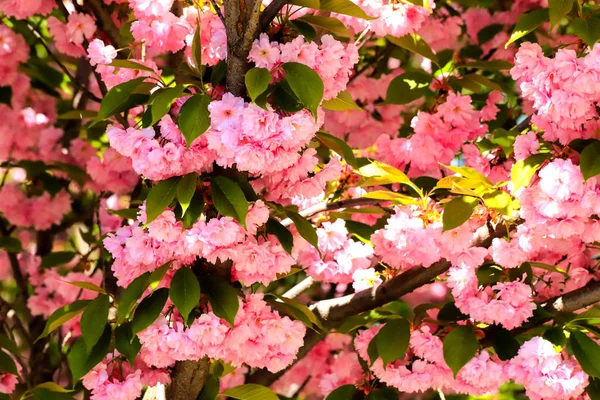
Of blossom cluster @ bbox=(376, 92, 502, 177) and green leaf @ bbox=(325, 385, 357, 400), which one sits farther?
blossom cluster @ bbox=(376, 92, 502, 177)

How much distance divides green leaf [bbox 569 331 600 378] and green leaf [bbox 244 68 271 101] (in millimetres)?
968

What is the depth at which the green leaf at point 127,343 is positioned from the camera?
191 cm

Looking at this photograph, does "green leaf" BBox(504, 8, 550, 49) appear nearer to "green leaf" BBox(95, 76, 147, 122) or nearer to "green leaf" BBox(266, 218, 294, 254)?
"green leaf" BBox(266, 218, 294, 254)

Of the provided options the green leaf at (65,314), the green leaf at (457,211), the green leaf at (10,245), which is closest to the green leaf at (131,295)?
the green leaf at (65,314)

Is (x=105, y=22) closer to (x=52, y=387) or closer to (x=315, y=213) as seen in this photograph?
(x=315, y=213)

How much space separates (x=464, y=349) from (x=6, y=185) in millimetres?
2089

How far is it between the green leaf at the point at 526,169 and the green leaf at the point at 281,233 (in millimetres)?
501

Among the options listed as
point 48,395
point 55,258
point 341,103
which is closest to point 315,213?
point 341,103

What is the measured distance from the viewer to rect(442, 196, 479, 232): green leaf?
1.98 metres

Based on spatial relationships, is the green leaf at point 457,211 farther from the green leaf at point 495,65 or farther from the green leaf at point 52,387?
the green leaf at point 52,387

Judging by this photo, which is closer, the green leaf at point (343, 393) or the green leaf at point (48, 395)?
the green leaf at point (48, 395)

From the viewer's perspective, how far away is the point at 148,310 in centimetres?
184

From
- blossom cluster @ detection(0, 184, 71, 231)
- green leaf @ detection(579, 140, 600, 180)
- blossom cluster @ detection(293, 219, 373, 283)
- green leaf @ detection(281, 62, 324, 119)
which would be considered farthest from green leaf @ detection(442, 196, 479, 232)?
blossom cluster @ detection(0, 184, 71, 231)

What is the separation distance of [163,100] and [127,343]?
54 centimetres
